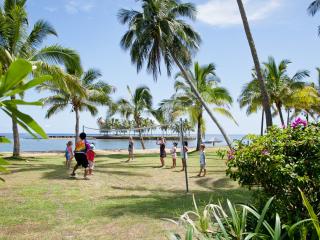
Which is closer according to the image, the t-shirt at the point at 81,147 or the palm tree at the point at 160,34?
the t-shirt at the point at 81,147

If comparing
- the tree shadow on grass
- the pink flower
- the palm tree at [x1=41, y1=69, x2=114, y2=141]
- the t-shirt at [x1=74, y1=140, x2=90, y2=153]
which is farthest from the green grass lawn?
the palm tree at [x1=41, y1=69, x2=114, y2=141]

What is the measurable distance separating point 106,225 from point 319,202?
13.5 ft

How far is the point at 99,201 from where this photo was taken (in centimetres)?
966

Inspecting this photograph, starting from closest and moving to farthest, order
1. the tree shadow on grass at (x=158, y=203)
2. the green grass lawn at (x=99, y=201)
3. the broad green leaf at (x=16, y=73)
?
the broad green leaf at (x=16, y=73) → the green grass lawn at (x=99, y=201) → the tree shadow on grass at (x=158, y=203)

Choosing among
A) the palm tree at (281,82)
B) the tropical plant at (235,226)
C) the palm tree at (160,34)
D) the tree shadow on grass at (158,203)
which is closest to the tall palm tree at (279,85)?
the palm tree at (281,82)

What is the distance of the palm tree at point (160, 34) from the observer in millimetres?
20078

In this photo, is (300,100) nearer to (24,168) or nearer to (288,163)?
(24,168)

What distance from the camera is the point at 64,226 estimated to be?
7.13m

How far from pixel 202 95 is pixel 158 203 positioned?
1998 centimetres

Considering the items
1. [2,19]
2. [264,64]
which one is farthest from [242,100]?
[2,19]

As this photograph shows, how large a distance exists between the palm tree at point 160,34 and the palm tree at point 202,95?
6.96 m

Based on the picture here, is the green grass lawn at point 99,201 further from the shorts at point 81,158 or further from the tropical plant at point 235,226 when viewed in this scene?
the tropical plant at point 235,226

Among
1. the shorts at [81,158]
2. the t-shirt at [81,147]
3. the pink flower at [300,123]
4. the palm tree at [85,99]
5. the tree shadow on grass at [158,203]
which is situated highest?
the palm tree at [85,99]

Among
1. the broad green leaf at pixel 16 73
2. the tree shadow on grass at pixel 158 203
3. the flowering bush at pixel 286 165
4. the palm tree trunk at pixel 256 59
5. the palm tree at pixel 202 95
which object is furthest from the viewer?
the palm tree at pixel 202 95
